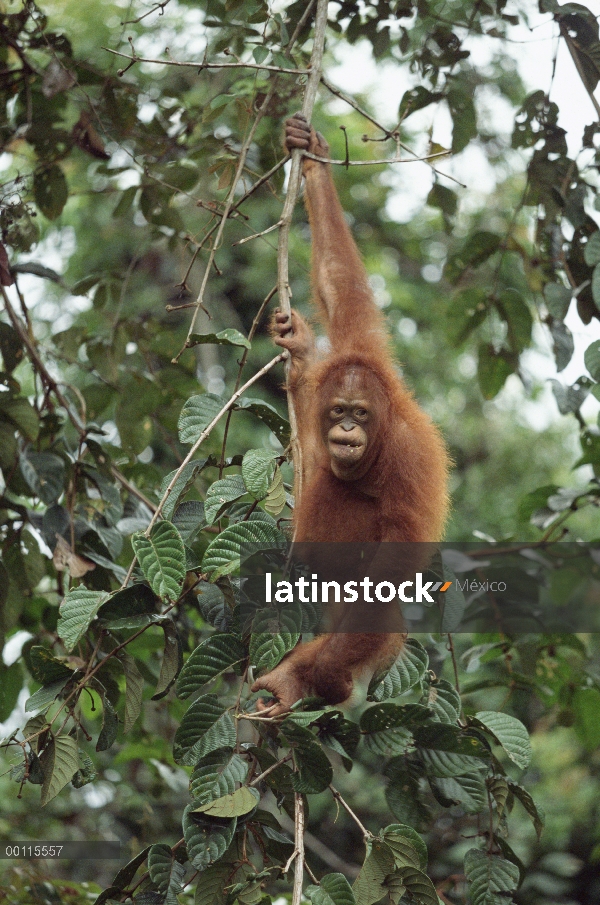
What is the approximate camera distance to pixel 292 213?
2258mm

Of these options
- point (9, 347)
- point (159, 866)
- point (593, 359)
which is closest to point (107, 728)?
point (159, 866)

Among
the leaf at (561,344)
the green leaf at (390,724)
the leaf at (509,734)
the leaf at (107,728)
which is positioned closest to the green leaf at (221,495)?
the leaf at (107,728)

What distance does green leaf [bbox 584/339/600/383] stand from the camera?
2.62 metres

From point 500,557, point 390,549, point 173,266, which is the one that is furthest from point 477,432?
point 390,549

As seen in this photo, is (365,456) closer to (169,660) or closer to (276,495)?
(276,495)

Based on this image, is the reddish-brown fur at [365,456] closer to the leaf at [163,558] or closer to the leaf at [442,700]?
the leaf at [442,700]

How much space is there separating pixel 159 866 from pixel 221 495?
0.82 metres

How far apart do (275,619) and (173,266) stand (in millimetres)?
8108

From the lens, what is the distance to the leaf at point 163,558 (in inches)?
71.9

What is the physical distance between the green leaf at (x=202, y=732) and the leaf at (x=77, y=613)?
294mm

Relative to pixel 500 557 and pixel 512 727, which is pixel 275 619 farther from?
pixel 500 557

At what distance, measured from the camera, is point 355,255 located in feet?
10.9

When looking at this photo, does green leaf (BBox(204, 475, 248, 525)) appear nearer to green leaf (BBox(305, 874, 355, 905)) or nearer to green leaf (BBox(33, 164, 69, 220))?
green leaf (BBox(305, 874, 355, 905))

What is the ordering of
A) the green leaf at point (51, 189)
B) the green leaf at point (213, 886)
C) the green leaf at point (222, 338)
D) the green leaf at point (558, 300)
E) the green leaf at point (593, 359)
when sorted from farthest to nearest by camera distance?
the green leaf at point (51, 189), the green leaf at point (558, 300), the green leaf at point (593, 359), the green leaf at point (222, 338), the green leaf at point (213, 886)
